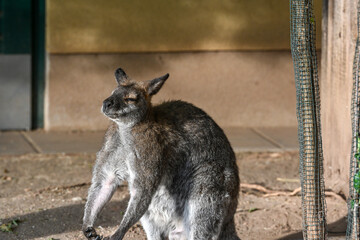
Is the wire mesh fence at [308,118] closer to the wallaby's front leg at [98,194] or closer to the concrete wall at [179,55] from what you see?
the wallaby's front leg at [98,194]

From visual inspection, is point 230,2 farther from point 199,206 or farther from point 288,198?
point 199,206

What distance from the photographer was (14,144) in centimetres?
927

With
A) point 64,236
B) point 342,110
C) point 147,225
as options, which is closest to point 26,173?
point 64,236

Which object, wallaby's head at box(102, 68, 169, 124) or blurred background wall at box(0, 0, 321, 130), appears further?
blurred background wall at box(0, 0, 321, 130)

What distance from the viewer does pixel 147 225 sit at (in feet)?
18.7

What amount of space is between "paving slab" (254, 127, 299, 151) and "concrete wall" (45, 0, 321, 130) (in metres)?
0.11

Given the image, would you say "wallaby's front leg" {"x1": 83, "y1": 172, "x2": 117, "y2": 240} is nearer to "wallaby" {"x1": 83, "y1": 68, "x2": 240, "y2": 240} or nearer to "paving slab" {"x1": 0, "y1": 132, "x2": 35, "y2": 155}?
"wallaby" {"x1": 83, "y1": 68, "x2": 240, "y2": 240}

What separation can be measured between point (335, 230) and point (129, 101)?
2.51 metres

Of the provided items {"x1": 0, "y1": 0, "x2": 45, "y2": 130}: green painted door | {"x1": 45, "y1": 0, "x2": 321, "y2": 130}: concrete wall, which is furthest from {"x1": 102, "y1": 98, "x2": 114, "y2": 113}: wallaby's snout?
{"x1": 0, "y1": 0, "x2": 45, "y2": 130}: green painted door

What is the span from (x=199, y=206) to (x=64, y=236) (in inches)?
60.3

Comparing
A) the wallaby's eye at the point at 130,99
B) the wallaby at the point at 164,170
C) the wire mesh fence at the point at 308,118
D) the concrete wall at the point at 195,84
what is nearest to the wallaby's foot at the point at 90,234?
the wallaby at the point at 164,170

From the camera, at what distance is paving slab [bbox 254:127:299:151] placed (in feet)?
31.3

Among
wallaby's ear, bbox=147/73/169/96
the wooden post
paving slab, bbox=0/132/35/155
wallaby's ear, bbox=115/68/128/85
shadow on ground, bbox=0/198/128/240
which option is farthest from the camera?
paving slab, bbox=0/132/35/155

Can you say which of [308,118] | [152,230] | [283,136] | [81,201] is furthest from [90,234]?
[283,136]
